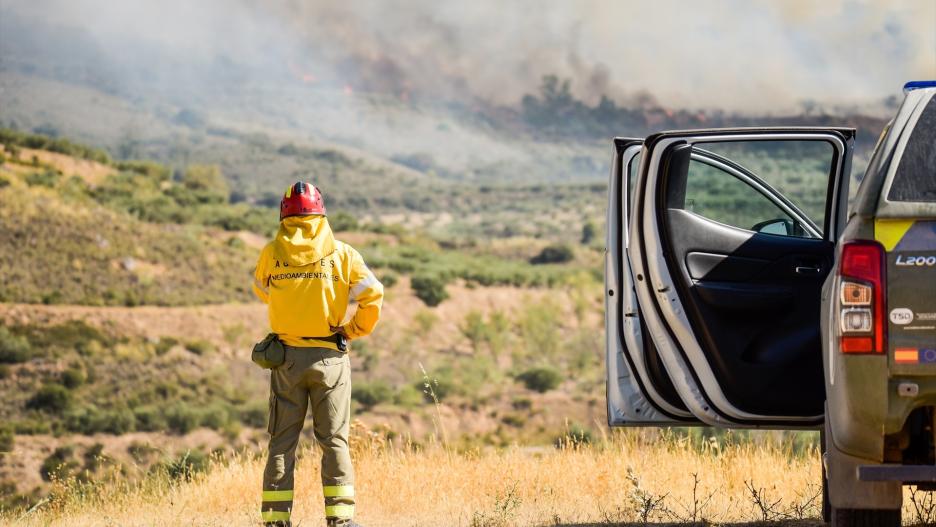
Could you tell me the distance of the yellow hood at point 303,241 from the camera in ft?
20.4

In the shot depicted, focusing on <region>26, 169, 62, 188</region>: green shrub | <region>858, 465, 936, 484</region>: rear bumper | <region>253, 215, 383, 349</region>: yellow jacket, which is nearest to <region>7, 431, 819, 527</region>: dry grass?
<region>253, 215, 383, 349</region>: yellow jacket

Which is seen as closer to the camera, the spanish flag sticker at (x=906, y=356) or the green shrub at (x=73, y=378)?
the spanish flag sticker at (x=906, y=356)

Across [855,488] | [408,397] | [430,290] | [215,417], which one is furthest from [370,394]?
[855,488]

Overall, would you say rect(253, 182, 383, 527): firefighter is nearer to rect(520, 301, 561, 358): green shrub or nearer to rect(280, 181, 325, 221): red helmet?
rect(280, 181, 325, 221): red helmet

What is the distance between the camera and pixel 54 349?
51750mm

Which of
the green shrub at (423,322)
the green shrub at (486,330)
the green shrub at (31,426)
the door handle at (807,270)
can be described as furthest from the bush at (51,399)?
the door handle at (807,270)

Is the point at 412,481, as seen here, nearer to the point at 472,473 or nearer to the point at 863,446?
the point at 472,473

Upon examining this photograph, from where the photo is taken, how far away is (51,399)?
1880 inches

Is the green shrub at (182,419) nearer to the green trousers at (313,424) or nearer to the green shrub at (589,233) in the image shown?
the green trousers at (313,424)

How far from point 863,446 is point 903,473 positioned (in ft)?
0.54

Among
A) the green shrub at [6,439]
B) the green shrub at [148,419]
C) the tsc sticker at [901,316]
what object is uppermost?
the tsc sticker at [901,316]

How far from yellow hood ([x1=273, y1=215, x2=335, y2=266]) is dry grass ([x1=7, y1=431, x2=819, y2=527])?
5.74ft

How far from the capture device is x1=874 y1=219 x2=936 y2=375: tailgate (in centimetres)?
416

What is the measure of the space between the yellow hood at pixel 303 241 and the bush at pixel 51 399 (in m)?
43.0
